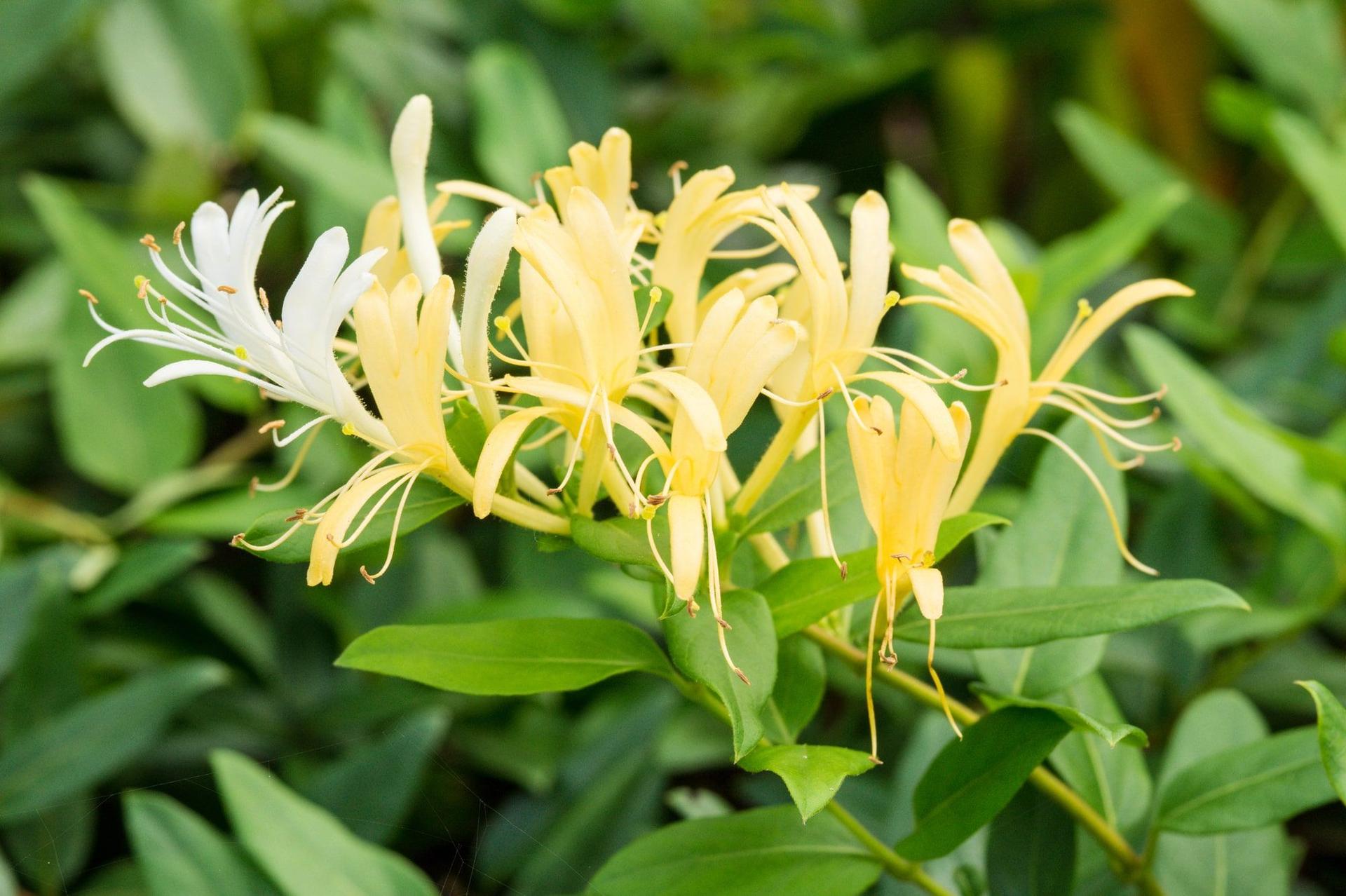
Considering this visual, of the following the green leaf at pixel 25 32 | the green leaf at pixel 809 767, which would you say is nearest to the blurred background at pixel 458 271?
the green leaf at pixel 25 32

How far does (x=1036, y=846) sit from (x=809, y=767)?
8.2 inches

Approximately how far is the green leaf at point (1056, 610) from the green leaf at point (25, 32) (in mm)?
900

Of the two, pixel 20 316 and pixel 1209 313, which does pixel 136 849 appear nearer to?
pixel 20 316

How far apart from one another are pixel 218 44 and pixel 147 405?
1.40ft

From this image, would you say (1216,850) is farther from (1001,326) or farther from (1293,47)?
(1293,47)

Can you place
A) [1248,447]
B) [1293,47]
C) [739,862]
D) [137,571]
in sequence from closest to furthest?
[739,862]
[1248,447]
[137,571]
[1293,47]

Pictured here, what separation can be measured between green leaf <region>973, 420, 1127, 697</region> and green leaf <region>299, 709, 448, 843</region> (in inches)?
14.9

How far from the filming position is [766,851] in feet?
1.79

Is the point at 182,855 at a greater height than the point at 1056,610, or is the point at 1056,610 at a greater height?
the point at 1056,610

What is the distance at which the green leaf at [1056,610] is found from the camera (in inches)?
18.4

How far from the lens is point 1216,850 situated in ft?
2.23

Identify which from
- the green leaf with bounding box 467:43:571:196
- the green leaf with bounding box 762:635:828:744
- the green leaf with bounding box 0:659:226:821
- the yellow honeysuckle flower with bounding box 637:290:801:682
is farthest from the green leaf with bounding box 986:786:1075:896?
the green leaf with bounding box 467:43:571:196

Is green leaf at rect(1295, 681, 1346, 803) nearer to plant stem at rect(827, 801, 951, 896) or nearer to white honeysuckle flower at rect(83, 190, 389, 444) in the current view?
plant stem at rect(827, 801, 951, 896)

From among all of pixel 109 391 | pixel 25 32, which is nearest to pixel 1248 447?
pixel 109 391
